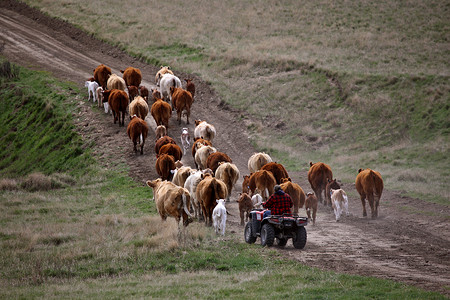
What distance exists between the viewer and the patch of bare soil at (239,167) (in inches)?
545

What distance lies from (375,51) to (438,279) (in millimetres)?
33564

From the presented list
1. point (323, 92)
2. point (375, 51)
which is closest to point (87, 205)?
point (323, 92)

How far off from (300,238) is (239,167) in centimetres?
1288

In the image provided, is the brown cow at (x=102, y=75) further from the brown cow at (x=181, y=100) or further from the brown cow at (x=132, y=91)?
the brown cow at (x=181, y=100)

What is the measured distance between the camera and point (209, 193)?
1753 cm

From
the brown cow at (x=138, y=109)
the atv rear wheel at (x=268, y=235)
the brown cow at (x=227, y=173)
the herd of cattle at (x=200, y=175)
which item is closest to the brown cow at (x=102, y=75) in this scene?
the herd of cattle at (x=200, y=175)

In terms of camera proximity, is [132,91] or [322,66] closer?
[132,91]

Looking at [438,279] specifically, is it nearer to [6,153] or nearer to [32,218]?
[32,218]

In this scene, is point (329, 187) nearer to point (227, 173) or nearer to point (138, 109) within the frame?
point (227, 173)

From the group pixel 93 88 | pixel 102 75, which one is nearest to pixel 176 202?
pixel 93 88

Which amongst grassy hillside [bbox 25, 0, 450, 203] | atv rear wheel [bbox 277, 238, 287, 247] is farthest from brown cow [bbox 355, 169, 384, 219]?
atv rear wheel [bbox 277, 238, 287, 247]

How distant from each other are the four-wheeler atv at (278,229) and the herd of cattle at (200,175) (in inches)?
47.8

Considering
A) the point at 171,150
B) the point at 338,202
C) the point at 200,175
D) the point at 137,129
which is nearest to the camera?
the point at 338,202

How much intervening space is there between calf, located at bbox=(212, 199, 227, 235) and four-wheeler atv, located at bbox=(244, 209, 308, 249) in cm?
104
